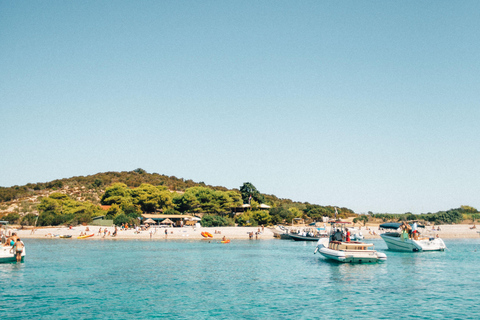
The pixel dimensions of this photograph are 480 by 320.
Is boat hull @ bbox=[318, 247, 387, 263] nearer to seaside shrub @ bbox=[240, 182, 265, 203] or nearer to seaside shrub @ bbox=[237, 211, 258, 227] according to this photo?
seaside shrub @ bbox=[237, 211, 258, 227]

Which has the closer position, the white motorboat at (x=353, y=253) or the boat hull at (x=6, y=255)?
the boat hull at (x=6, y=255)

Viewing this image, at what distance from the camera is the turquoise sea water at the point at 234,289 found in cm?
2002

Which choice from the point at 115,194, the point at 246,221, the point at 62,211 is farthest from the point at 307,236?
the point at 115,194

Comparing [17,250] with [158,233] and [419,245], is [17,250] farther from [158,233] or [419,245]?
[419,245]

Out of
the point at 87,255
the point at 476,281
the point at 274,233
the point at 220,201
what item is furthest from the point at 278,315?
the point at 220,201

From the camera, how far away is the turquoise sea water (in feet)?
65.7

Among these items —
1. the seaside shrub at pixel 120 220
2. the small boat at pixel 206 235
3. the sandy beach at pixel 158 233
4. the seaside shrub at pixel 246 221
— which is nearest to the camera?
the sandy beach at pixel 158 233

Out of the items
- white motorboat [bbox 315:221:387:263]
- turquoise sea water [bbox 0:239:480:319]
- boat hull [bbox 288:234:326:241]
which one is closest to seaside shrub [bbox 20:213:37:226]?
turquoise sea water [bbox 0:239:480:319]

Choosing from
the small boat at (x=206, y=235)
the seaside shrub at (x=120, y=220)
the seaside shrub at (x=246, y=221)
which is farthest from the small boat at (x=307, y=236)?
the seaside shrub at (x=120, y=220)

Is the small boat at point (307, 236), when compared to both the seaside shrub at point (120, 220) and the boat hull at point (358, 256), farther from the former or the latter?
the seaside shrub at point (120, 220)

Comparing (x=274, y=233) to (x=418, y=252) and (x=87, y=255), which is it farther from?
(x=87, y=255)

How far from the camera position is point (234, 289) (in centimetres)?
2597

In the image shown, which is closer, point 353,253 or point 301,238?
point 353,253

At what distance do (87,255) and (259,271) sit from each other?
21820 mm
